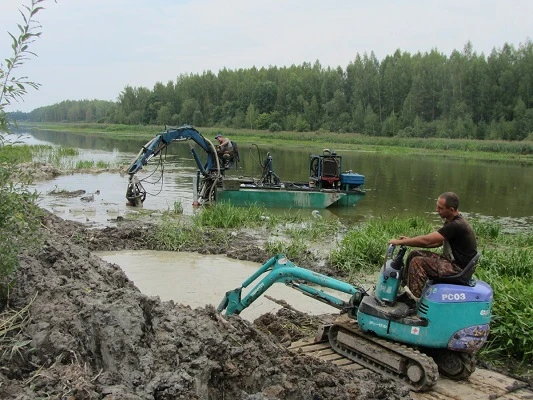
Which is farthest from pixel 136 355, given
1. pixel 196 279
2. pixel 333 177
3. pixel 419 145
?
pixel 419 145

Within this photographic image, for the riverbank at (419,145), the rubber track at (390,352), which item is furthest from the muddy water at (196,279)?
the riverbank at (419,145)

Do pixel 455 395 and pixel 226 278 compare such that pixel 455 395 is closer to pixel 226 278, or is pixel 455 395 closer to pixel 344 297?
pixel 344 297

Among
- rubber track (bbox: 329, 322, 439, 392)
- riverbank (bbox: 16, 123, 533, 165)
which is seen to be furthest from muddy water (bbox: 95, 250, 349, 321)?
riverbank (bbox: 16, 123, 533, 165)

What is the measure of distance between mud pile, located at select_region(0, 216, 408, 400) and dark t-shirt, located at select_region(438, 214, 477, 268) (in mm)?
1429

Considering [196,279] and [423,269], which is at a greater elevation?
[423,269]

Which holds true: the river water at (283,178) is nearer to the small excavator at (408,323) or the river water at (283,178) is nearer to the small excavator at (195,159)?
the small excavator at (195,159)

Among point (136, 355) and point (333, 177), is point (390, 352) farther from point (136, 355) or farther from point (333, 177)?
point (333, 177)

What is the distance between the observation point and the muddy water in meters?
8.30

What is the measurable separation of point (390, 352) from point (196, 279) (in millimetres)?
4586

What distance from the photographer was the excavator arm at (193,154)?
16266mm

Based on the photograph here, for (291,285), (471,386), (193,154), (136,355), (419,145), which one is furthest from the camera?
(419,145)

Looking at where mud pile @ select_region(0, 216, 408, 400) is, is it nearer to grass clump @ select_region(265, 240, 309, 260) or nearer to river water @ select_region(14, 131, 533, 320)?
river water @ select_region(14, 131, 533, 320)

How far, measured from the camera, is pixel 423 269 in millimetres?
5707

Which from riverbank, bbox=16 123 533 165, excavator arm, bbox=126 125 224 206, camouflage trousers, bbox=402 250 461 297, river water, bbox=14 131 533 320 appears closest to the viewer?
camouflage trousers, bbox=402 250 461 297
